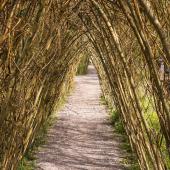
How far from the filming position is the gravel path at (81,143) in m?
8.00

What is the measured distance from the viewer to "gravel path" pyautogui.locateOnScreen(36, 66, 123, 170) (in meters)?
8.00

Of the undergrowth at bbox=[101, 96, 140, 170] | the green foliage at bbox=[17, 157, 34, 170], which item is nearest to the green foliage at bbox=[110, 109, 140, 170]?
the undergrowth at bbox=[101, 96, 140, 170]

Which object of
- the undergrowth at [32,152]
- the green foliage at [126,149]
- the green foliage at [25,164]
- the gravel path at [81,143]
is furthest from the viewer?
the gravel path at [81,143]

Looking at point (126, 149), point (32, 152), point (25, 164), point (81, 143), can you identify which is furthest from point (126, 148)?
point (25, 164)

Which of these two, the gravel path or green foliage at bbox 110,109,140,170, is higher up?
green foliage at bbox 110,109,140,170

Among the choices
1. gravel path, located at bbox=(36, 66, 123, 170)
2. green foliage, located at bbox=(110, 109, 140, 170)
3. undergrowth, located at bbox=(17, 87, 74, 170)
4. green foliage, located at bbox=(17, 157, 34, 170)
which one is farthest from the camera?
gravel path, located at bbox=(36, 66, 123, 170)

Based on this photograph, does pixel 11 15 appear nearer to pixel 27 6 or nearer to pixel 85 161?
pixel 27 6

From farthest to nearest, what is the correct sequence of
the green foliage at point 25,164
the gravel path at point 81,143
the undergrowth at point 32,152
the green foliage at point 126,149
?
the gravel path at point 81,143, the green foliage at point 126,149, the undergrowth at point 32,152, the green foliage at point 25,164

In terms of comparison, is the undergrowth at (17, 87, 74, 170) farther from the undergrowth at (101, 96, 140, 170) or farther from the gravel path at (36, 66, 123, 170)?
the undergrowth at (101, 96, 140, 170)

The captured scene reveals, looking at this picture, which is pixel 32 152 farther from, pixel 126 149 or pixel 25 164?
pixel 126 149

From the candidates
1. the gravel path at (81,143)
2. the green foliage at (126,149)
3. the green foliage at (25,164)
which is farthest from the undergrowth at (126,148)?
the green foliage at (25,164)

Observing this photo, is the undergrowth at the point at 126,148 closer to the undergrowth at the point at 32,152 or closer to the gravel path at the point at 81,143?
the gravel path at the point at 81,143

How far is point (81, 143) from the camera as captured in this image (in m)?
9.98

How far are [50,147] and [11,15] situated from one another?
6.53 metres
